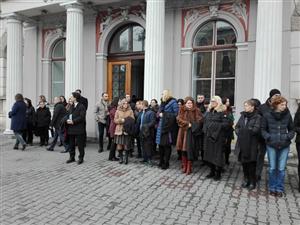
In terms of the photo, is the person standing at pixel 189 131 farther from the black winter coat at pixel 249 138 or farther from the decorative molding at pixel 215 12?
the decorative molding at pixel 215 12

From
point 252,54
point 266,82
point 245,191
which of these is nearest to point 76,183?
point 245,191

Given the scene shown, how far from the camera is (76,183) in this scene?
5539mm

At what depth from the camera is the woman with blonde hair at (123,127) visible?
6891mm

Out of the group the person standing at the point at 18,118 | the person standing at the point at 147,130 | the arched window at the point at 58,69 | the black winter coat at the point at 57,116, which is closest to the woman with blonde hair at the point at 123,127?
the person standing at the point at 147,130

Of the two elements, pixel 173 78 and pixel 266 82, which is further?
pixel 173 78

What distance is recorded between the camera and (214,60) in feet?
30.1

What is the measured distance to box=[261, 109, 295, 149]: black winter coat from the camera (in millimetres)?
4895

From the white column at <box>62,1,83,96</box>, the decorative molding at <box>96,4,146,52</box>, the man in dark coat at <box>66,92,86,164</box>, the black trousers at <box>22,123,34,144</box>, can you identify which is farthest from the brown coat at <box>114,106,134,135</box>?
the decorative molding at <box>96,4,146,52</box>

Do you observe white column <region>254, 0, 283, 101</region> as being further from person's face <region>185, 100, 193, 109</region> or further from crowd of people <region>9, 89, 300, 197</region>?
person's face <region>185, 100, 193, 109</region>

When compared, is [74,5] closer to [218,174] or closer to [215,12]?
[215,12]

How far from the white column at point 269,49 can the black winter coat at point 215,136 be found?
2.01 meters

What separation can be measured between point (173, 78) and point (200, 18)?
79.3 inches

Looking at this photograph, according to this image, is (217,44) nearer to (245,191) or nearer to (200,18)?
(200,18)

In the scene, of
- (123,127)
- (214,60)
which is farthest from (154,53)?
(123,127)
